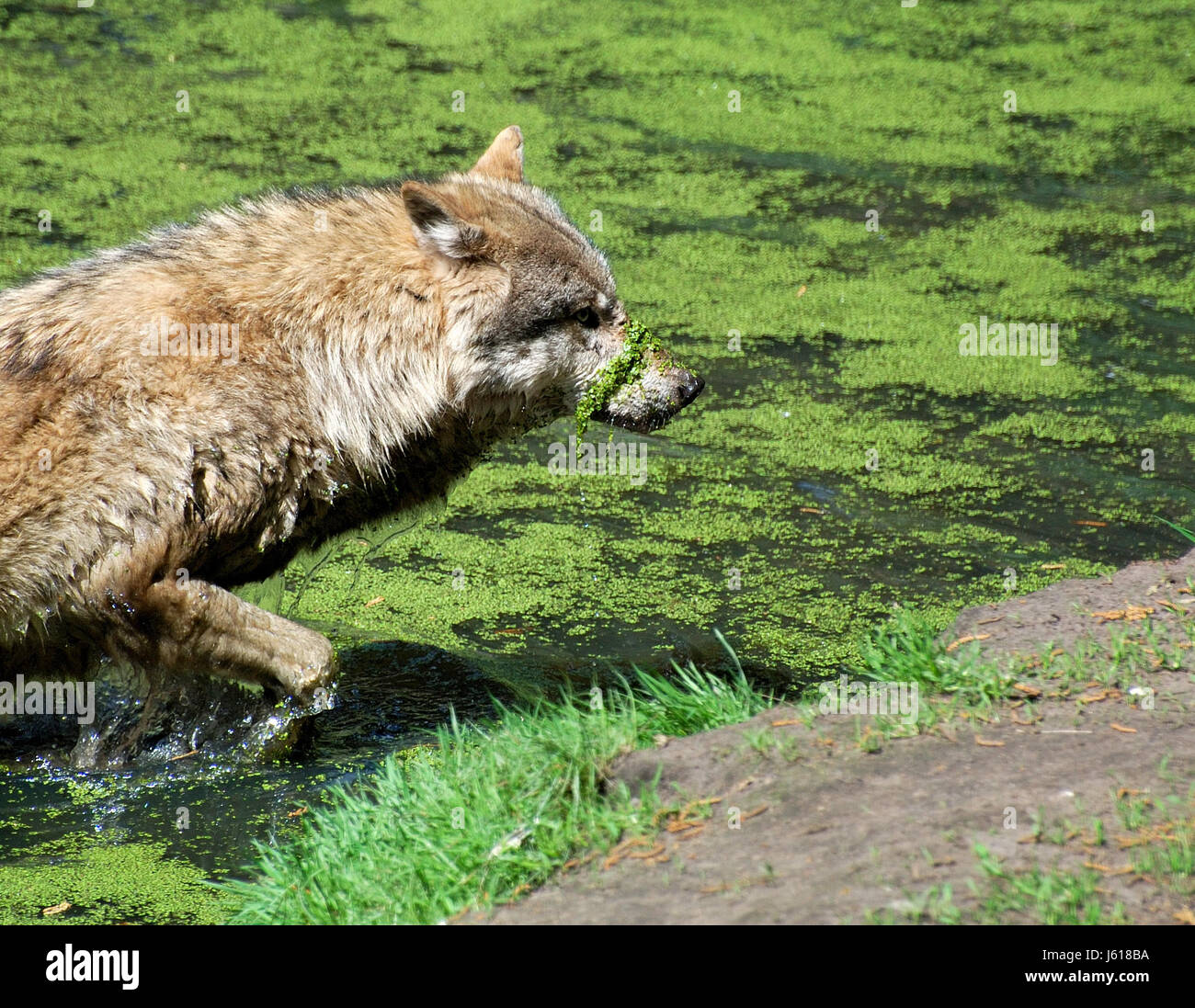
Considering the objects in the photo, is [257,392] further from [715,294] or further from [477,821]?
[715,294]

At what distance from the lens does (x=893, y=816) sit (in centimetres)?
341

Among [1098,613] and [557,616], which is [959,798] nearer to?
[1098,613]

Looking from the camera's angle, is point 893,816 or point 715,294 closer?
point 893,816

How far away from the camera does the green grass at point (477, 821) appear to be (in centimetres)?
361

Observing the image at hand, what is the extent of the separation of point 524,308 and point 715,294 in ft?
13.6

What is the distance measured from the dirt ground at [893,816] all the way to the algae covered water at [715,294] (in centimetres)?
150

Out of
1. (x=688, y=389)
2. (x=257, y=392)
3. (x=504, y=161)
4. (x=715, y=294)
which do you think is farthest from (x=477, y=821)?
(x=715, y=294)

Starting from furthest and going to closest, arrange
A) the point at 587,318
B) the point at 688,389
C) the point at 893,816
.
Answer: the point at 688,389 < the point at 587,318 < the point at 893,816

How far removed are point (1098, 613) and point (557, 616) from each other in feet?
7.88

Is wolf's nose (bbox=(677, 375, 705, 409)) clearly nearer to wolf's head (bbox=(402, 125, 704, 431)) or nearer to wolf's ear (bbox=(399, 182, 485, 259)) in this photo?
wolf's head (bbox=(402, 125, 704, 431))

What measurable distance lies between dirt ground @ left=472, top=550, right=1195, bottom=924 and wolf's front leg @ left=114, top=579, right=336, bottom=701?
4.60ft

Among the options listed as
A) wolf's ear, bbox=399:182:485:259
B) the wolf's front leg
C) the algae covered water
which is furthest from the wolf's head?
the wolf's front leg

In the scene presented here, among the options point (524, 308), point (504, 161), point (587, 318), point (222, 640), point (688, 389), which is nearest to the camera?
point (222, 640)

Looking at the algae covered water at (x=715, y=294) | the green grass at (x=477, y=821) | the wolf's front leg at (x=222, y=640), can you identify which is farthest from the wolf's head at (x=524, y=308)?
the green grass at (x=477, y=821)
